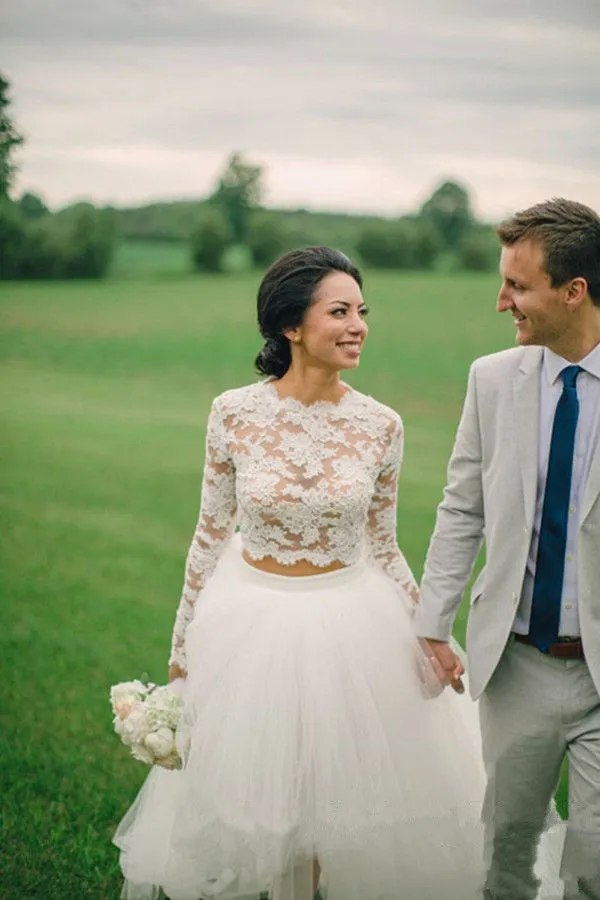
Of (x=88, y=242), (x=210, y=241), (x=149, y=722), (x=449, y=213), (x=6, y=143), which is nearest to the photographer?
(x=149, y=722)

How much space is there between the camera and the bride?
2.47 m

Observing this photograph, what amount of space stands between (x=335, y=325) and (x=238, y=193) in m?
9.03

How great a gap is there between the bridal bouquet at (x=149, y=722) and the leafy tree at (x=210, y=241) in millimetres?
9071

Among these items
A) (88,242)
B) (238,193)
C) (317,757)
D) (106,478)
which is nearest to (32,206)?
(88,242)

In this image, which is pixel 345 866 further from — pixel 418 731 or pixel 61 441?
pixel 61 441

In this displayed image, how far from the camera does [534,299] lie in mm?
2238

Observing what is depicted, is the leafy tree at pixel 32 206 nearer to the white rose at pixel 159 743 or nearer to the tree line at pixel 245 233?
the tree line at pixel 245 233

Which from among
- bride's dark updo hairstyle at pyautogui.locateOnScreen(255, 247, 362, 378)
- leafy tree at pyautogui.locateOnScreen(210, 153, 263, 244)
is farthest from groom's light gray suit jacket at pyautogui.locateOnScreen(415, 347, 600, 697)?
leafy tree at pyautogui.locateOnScreen(210, 153, 263, 244)

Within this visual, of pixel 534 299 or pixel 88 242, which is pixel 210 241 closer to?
pixel 88 242

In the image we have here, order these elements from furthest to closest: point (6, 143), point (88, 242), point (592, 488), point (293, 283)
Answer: point (88, 242)
point (6, 143)
point (293, 283)
point (592, 488)

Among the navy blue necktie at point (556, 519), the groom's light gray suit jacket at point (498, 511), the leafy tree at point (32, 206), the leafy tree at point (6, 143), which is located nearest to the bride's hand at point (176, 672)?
the groom's light gray suit jacket at point (498, 511)

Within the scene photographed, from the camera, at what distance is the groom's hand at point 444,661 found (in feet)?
8.52

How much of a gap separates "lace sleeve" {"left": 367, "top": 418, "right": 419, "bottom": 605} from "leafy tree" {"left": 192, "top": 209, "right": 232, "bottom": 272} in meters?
8.83

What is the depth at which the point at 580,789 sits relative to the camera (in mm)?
2236
